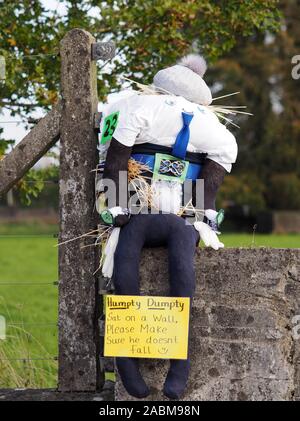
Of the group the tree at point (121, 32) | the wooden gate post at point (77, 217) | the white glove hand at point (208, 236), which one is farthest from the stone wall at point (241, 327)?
the tree at point (121, 32)

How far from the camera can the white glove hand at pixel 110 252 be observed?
4441 mm

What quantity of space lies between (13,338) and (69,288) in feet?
4.62

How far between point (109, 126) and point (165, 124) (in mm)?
282

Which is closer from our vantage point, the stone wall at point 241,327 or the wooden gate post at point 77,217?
the stone wall at point 241,327

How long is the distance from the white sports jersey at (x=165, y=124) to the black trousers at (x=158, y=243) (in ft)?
1.22

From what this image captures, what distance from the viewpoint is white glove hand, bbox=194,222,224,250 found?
4.45m

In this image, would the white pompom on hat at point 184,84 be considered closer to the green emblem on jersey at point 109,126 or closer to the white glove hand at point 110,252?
the green emblem on jersey at point 109,126

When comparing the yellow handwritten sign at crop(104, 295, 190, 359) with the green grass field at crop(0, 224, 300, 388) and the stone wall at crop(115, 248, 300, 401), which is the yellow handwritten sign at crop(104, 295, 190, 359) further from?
the green grass field at crop(0, 224, 300, 388)

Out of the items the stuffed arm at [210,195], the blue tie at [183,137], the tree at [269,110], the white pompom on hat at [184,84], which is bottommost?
the stuffed arm at [210,195]

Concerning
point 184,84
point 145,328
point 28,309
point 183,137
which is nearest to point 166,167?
point 183,137

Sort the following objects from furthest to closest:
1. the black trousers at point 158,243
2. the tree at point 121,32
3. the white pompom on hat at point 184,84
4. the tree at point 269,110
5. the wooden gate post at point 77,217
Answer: the tree at point 269,110
the tree at point 121,32
the wooden gate post at point 77,217
the white pompom on hat at point 184,84
the black trousers at point 158,243

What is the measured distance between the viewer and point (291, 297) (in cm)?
442

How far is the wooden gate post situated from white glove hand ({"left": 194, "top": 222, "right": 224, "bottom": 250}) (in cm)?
60

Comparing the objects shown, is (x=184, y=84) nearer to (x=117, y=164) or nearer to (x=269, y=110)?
(x=117, y=164)
